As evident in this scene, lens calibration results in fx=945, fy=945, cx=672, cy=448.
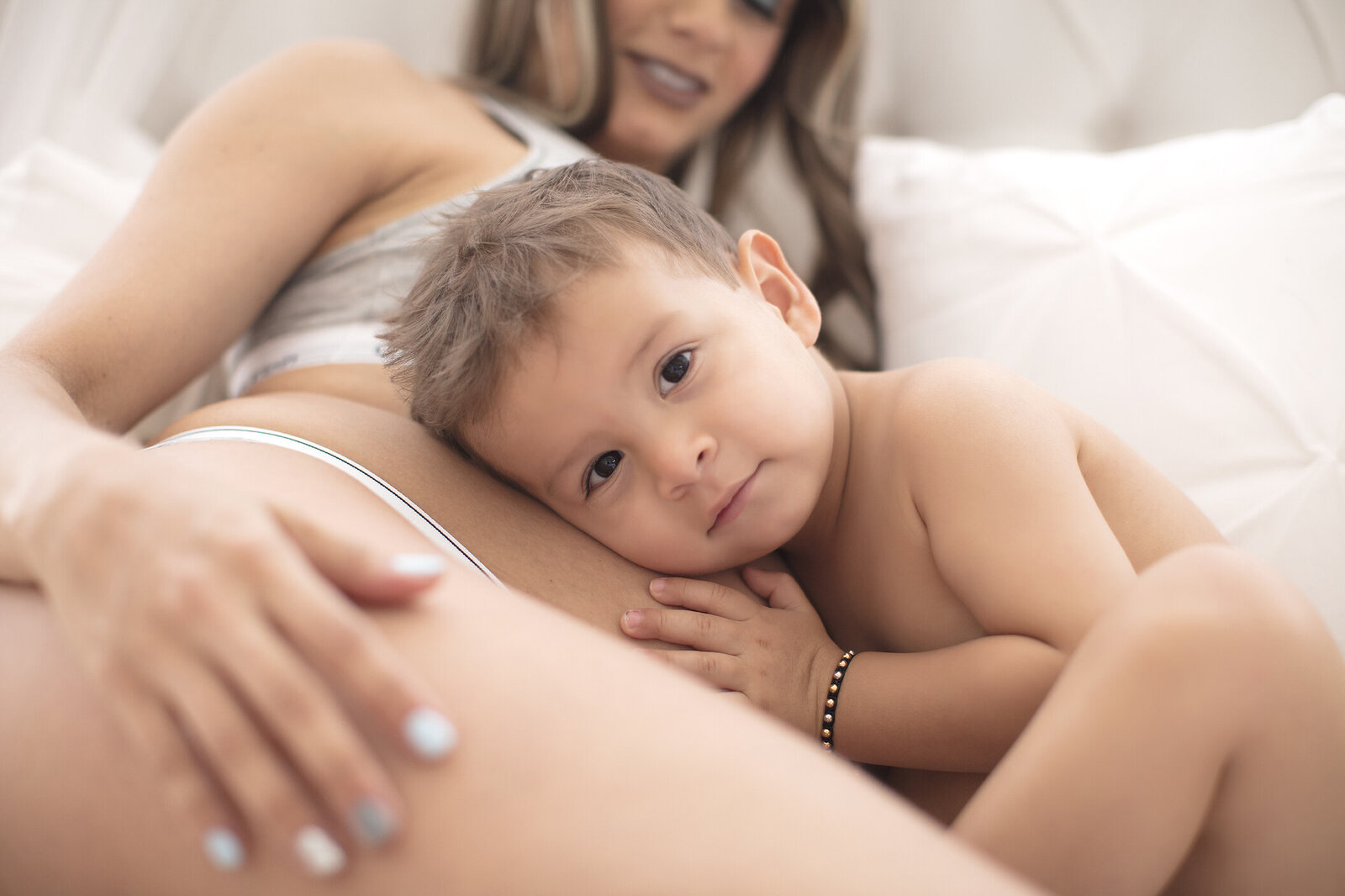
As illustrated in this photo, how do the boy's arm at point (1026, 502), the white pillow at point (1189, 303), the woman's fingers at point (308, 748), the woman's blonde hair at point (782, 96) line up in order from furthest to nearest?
the woman's blonde hair at point (782, 96) < the white pillow at point (1189, 303) < the boy's arm at point (1026, 502) < the woman's fingers at point (308, 748)

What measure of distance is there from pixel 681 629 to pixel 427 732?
33 cm

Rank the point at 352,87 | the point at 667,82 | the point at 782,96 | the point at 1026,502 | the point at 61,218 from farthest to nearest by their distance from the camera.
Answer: the point at 782,96 → the point at 667,82 → the point at 61,218 → the point at 352,87 → the point at 1026,502

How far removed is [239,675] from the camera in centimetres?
41

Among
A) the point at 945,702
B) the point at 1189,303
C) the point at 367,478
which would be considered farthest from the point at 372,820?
the point at 1189,303

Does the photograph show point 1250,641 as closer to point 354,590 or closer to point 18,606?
point 354,590

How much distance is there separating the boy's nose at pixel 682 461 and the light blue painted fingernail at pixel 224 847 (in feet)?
1.29

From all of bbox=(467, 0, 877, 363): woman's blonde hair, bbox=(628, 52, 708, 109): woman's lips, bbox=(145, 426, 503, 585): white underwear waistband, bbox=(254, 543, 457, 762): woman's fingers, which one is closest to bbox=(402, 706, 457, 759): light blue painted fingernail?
bbox=(254, 543, 457, 762): woman's fingers

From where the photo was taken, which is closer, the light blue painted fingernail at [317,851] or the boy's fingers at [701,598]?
the light blue painted fingernail at [317,851]

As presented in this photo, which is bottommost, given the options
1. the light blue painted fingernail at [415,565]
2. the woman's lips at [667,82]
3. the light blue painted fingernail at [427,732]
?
the light blue painted fingernail at [427,732]

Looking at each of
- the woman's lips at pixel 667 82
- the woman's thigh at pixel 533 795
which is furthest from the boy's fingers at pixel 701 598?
the woman's lips at pixel 667 82

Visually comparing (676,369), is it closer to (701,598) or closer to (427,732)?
(701,598)

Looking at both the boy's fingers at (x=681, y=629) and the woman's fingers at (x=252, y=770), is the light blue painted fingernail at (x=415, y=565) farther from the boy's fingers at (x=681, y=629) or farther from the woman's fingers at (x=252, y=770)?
the boy's fingers at (x=681, y=629)

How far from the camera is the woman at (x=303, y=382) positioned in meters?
0.42

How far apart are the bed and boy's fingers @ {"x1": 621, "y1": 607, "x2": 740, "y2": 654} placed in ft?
1.53
